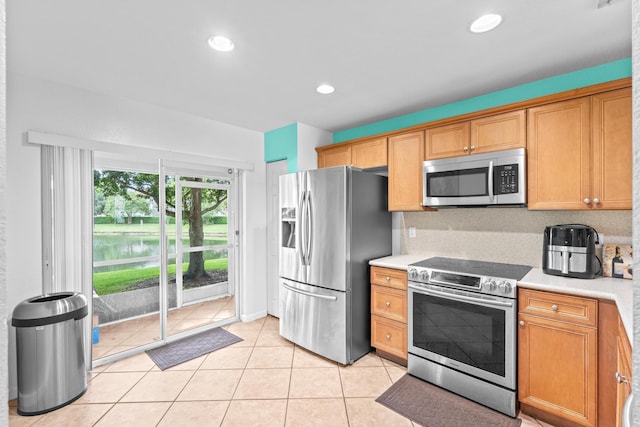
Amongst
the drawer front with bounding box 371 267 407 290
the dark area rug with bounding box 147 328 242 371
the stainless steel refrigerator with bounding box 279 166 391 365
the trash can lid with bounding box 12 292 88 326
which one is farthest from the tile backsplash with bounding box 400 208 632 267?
the trash can lid with bounding box 12 292 88 326

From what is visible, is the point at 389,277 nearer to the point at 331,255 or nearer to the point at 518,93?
the point at 331,255

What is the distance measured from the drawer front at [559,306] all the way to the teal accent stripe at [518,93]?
63.8 inches

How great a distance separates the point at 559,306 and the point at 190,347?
3.28m

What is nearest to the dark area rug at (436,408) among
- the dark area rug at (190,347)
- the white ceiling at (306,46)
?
the dark area rug at (190,347)

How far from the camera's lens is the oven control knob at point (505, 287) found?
6.93ft

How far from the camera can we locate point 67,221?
8.43 ft

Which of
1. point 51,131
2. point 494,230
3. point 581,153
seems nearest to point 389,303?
point 494,230

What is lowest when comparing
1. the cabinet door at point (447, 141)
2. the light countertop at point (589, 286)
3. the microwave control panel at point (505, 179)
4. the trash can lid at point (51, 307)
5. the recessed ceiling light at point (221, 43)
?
the trash can lid at point (51, 307)

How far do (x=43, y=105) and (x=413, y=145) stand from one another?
3.21 meters

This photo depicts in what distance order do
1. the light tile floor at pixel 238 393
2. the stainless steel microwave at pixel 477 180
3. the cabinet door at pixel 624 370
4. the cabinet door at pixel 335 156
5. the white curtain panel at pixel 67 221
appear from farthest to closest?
the cabinet door at pixel 335 156
the white curtain panel at pixel 67 221
the stainless steel microwave at pixel 477 180
the light tile floor at pixel 238 393
the cabinet door at pixel 624 370

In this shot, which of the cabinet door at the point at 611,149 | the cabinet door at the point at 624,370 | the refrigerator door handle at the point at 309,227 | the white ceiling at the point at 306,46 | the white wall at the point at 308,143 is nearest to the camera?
the cabinet door at the point at 624,370

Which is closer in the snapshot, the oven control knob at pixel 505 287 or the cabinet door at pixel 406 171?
the oven control knob at pixel 505 287

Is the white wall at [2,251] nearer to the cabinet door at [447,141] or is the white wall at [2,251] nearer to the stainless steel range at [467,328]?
the stainless steel range at [467,328]

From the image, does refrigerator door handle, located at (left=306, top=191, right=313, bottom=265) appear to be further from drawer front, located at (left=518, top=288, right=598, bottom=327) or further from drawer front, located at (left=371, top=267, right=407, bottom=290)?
drawer front, located at (left=518, top=288, right=598, bottom=327)
